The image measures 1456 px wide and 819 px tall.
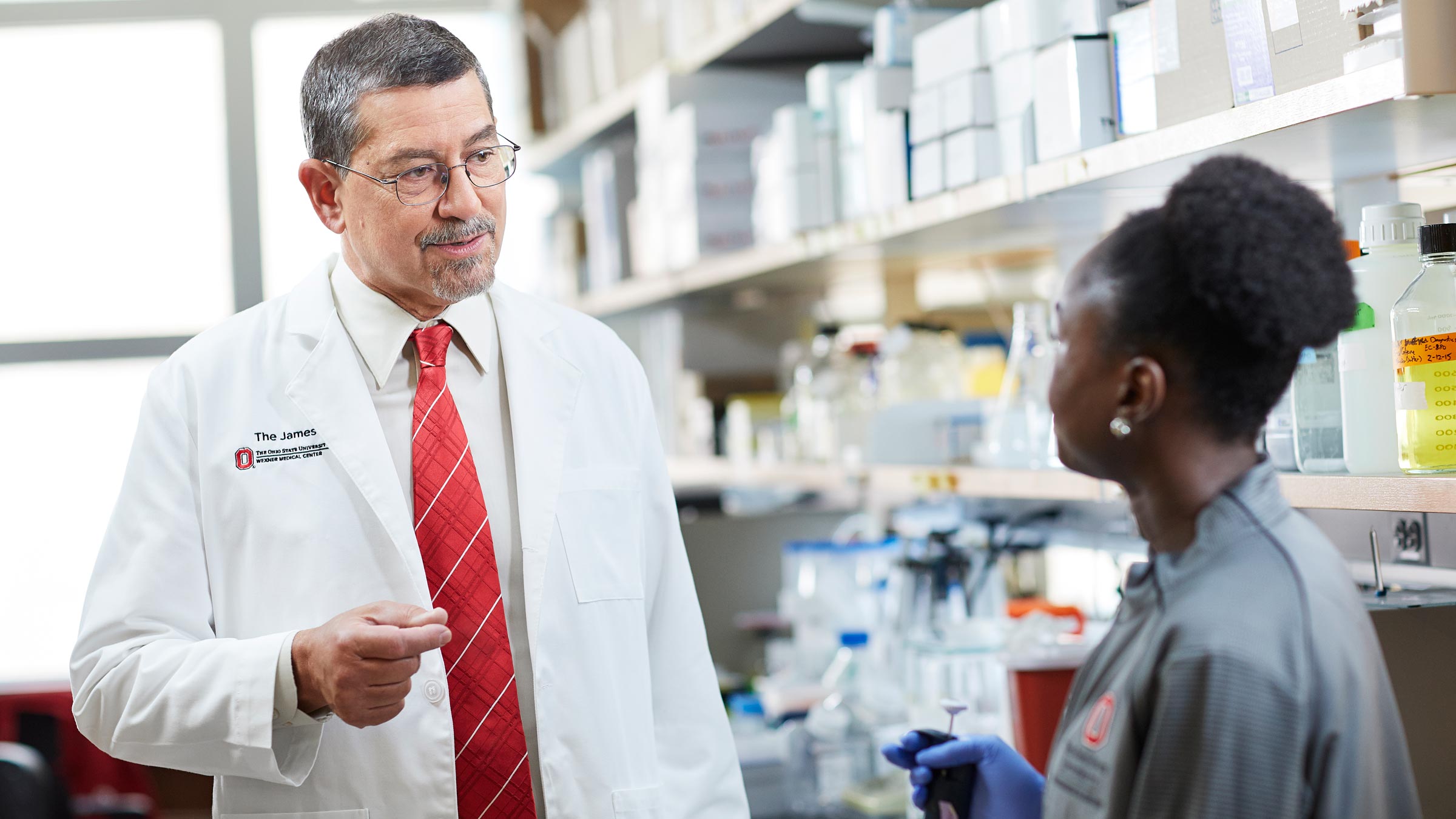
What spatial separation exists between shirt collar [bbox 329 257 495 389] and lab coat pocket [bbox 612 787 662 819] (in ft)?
1.68

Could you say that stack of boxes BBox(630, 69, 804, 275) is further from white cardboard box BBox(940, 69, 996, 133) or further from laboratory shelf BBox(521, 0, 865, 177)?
white cardboard box BBox(940, 69, 996, 133)

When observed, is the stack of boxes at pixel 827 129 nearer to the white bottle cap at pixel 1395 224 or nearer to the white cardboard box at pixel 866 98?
the white cardboard box at pixel 866 98

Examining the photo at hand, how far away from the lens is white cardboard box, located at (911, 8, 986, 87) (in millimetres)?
1652

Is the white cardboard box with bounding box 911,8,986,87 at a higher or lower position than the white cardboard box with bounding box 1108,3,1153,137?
higher

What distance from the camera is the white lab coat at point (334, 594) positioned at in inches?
48.8

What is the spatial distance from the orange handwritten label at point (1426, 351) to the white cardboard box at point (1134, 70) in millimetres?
362

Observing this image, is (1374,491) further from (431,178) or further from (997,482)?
(431,178)

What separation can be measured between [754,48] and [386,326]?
52.7 inches

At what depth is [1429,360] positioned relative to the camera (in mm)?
1054

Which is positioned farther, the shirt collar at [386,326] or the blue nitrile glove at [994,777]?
the shirt collar at [386,326]

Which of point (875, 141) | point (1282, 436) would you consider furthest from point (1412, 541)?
point (875, 141)

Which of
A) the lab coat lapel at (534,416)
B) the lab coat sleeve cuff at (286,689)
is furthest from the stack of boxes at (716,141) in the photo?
the lab coat sleeve cuff at (286,689)

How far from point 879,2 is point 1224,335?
4.69 feet

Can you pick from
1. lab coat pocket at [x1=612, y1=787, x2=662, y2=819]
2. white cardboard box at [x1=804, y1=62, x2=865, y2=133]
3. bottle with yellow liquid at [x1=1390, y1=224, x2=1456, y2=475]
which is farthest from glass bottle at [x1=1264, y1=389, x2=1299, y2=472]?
white cardboard box at [x1=804, y1=62, x2=865, y2=133]
